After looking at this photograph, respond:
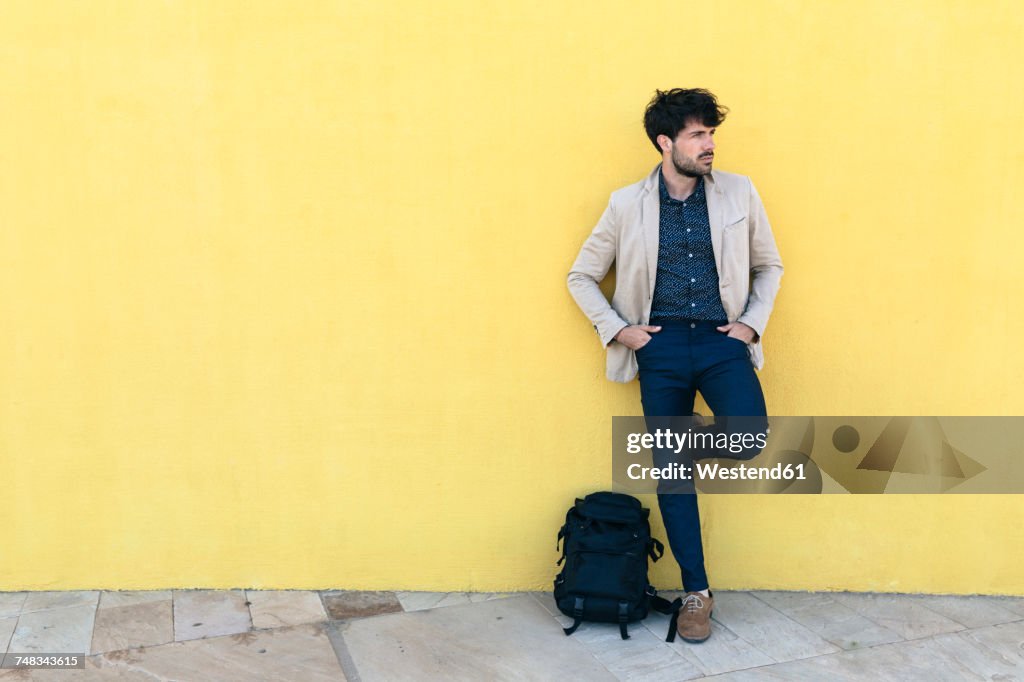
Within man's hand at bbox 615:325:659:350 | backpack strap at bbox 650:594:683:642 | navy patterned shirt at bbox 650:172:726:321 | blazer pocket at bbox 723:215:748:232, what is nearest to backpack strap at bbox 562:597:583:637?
backpack strap at bbox 650:594:683:642

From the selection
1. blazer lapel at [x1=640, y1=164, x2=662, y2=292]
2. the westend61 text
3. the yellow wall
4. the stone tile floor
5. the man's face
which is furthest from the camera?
the westend61 text

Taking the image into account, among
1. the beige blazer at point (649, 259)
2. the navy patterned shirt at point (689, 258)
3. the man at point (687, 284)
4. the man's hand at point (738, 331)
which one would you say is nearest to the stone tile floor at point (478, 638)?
the man at point (687, 284)

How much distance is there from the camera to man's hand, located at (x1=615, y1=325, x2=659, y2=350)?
3.59m

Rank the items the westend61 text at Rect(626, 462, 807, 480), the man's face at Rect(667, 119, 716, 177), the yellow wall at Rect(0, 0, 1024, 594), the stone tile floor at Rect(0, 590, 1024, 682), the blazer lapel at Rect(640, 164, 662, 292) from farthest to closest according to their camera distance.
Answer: the westend61 text at Rect(626, 462, 807, 480) → the yellow wall at Rect(0, 0, 1024, 594) → the blazer lapel at Rect(640, 164, 662, 292) → the man's face at Rect(667, 119, 716, 177) → the stone tile floor at Rect(0, 590, 1024, 682)

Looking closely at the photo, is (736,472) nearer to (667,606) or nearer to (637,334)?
(667,606)

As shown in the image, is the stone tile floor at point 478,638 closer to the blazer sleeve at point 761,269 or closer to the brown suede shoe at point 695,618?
the brown suede shoe at point 695,618

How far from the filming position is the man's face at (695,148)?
3443 mm

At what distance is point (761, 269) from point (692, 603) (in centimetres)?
129

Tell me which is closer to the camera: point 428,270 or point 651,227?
point 651,227

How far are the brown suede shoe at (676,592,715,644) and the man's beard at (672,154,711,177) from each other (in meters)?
1.57

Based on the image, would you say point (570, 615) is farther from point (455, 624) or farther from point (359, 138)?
point (359, 138)

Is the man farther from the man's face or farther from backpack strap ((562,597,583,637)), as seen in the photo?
backpack strap ((562,597,583,637))

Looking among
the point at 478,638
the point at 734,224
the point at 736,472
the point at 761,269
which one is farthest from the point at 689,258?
the point at 478,638

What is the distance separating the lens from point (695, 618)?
3.57 m
